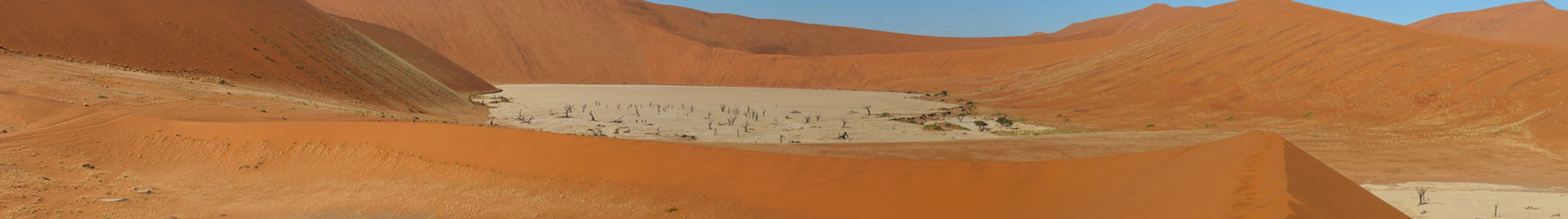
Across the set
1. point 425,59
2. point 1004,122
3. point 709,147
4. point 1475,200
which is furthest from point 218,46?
point 425,59

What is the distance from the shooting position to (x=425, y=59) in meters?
52.3

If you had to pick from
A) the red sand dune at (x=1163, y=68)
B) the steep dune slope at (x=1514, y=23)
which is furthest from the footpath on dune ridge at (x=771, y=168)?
the steep dune slope at (x=1514, y=23)

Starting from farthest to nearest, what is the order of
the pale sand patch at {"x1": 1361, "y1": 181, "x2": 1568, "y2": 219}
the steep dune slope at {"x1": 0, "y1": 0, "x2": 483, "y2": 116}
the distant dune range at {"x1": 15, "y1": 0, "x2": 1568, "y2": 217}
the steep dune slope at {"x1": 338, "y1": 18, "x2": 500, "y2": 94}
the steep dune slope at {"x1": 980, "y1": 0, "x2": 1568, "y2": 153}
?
the steep dune slope at {"x1": 338, "y1": 18, "x2": 500, "y2": 94}
the steep dune slope at {"x1": 980, "y1": 0, "x2": 1568, "y2": 153}
the steep dune slope at {"x1": 0, "y1": 0, "x2": 483, "y2": 116}
the distant dune range at {"x1": 15, "y1": 0, "x2": 1568, "y2": 217}
the pale sand patch at {"x1": 1361, "y1": 181, "x2": 1568, "y2": 219}

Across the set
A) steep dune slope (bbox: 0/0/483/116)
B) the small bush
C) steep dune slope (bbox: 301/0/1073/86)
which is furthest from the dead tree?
steep dune slope (bbox: 301/0/1073/86)

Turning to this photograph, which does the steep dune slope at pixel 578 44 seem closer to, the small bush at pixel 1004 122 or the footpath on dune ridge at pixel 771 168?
the small bush at pixel 1004 122

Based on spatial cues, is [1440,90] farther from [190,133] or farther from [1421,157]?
[190,133]

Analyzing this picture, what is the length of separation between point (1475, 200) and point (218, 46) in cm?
2389

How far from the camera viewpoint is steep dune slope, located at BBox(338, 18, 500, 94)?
4056 cm

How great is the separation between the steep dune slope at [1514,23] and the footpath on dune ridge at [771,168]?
8076 cm

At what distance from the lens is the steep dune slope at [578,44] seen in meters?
65.8

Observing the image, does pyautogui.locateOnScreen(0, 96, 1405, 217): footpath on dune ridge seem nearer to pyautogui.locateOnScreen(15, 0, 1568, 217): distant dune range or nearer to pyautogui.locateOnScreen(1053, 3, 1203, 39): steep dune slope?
pyautogui.locateOnScreen(15, 0, 1568, 217): distant dune range

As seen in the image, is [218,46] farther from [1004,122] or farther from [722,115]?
[1004,122]

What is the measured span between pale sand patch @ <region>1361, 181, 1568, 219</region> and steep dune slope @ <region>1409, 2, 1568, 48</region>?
252 feet

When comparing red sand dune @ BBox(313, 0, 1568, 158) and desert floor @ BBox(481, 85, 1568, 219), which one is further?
red sand dune @ BBox(313, 0, 1568, 158)
